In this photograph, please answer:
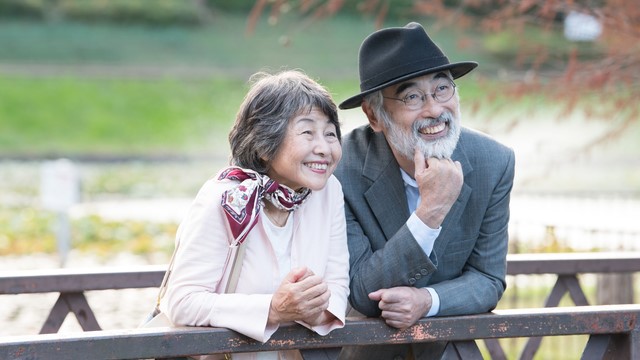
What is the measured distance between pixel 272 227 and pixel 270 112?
1.13 feet

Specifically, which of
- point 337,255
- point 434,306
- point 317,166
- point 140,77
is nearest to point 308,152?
point 317,166

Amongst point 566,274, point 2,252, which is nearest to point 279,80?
point 566,274

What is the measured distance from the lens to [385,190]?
3.33m

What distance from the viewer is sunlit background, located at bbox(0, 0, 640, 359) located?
652 cm

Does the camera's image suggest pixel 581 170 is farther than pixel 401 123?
Yes

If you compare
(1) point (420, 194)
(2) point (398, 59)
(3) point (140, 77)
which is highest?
(2) point (398, 59)

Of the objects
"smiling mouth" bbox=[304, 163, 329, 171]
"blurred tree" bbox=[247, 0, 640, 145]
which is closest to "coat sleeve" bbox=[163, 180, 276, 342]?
"smiling mouth" bbox=[304, 163, 329, 171]

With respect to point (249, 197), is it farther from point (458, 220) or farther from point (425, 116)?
point (458, 220)

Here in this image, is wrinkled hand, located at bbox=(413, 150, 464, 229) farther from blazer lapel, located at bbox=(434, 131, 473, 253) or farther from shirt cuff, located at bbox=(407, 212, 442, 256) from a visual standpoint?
blazer lapel, located at bbox=(434, 131, 473, 253)

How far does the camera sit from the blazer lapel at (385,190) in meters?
3.30

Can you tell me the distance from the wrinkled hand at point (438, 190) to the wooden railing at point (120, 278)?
1.76 ft

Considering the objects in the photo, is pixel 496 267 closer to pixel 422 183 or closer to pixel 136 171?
pixel 422 183

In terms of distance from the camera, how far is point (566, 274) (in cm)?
388

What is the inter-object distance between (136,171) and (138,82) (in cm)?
1043
